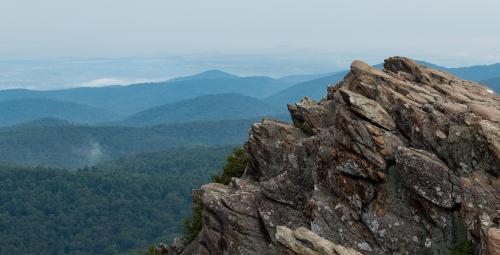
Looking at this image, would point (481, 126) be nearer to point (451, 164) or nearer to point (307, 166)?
point (451, 164)

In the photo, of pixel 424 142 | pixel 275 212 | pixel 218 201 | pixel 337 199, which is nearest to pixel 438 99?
pixel 424 142

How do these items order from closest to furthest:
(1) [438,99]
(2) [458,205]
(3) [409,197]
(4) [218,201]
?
1. (2) [458,205]
2. (3) [409,197]
3. (4) [218,201]
4. (1) [438,99]

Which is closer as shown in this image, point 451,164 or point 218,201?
point 451,164

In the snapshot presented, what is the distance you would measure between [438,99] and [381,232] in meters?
13.9

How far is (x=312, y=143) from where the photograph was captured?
37250 mm

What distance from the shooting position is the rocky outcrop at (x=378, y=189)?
28.4 metres

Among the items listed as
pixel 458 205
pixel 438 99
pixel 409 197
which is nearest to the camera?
pixel 458 205

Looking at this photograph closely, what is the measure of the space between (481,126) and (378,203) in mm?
7581

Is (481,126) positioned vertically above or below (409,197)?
above

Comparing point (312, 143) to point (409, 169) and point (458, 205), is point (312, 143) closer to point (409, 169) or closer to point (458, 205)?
point (409, 169)

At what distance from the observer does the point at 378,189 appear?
3127 cm

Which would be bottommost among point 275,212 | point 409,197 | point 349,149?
point 275,212

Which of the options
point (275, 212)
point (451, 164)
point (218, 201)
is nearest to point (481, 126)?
point (451, 164)

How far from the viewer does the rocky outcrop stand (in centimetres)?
2844
